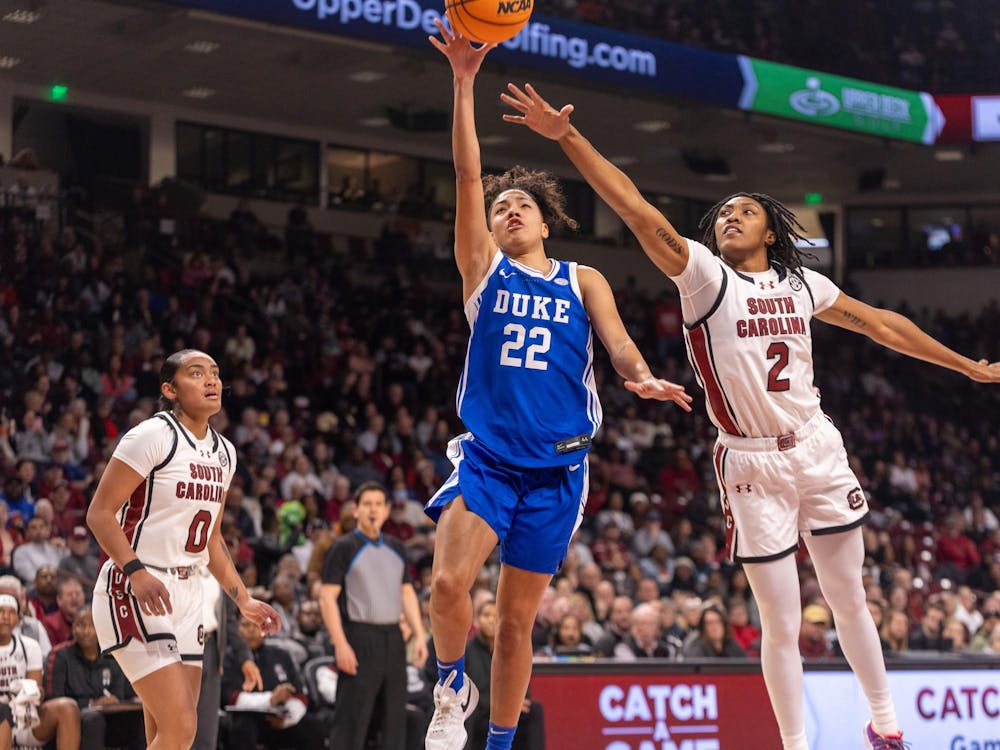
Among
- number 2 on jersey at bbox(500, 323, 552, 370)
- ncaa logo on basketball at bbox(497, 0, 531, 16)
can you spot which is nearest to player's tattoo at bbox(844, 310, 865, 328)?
number 2 on jersey at bbox(500, 323, 552, 370)

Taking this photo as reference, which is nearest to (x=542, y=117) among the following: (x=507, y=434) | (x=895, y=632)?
(x=507, y=434)

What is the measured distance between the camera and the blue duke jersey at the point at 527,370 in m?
5.47

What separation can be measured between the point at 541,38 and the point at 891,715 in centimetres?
1409

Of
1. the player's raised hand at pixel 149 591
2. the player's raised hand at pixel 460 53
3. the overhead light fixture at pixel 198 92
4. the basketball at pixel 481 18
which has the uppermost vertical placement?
the overhead light fixture at pixel 198 92

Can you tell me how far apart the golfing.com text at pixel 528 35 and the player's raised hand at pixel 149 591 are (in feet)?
40.8

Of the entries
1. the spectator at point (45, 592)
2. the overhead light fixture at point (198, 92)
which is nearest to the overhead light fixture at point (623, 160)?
the overhead light fixture at point (198, 92)

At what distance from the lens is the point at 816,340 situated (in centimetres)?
2578

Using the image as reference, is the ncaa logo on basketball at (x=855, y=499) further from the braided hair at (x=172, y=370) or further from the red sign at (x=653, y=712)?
the red sign at (x=653, y=712)

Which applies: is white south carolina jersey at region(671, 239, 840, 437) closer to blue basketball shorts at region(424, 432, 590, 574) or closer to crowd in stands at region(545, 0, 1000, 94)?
blue basketball shorts at region(424, 432, 590, 574)

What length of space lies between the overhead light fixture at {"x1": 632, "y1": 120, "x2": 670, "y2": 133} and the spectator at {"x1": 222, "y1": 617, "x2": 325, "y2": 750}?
614 inches

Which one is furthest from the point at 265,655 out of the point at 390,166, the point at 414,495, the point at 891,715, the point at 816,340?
the point at 816,340

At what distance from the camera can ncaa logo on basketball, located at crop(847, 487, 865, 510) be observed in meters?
6.00

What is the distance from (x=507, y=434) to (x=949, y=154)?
23.6 meters

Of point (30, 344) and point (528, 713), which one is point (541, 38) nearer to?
point (30, 344)
